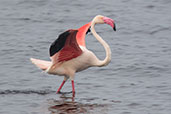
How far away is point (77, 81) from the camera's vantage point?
11.1 meters

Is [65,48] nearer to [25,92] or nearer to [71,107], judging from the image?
[71,107]

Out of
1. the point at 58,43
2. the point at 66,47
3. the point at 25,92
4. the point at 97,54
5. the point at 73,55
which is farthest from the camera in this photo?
the point at 97,54

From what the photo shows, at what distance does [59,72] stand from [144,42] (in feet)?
17.0

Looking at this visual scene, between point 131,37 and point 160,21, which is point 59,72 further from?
point 160,21

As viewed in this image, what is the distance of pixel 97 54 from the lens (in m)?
13.5

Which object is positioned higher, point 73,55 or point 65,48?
point 65,48

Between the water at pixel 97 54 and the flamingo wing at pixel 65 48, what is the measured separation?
0.84m

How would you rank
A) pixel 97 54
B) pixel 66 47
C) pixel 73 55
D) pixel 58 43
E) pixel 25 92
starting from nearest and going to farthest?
1. pixel 58 43
2. pixel 66 47
3. pixel 73 55
4. pixel 25 92
5. pixel 97 54

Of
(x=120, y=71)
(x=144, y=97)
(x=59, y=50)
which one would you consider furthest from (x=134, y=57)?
(x=59, y=50)

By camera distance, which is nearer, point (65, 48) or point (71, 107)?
point (71, 107)

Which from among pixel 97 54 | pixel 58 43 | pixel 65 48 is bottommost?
pixel 97 54

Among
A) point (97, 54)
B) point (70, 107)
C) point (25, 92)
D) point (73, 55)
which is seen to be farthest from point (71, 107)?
point (97, 54)

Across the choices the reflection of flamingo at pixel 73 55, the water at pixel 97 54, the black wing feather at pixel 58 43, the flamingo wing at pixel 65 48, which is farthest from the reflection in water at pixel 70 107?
the black wing feather at pixel 58 43

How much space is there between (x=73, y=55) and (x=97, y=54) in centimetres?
388
